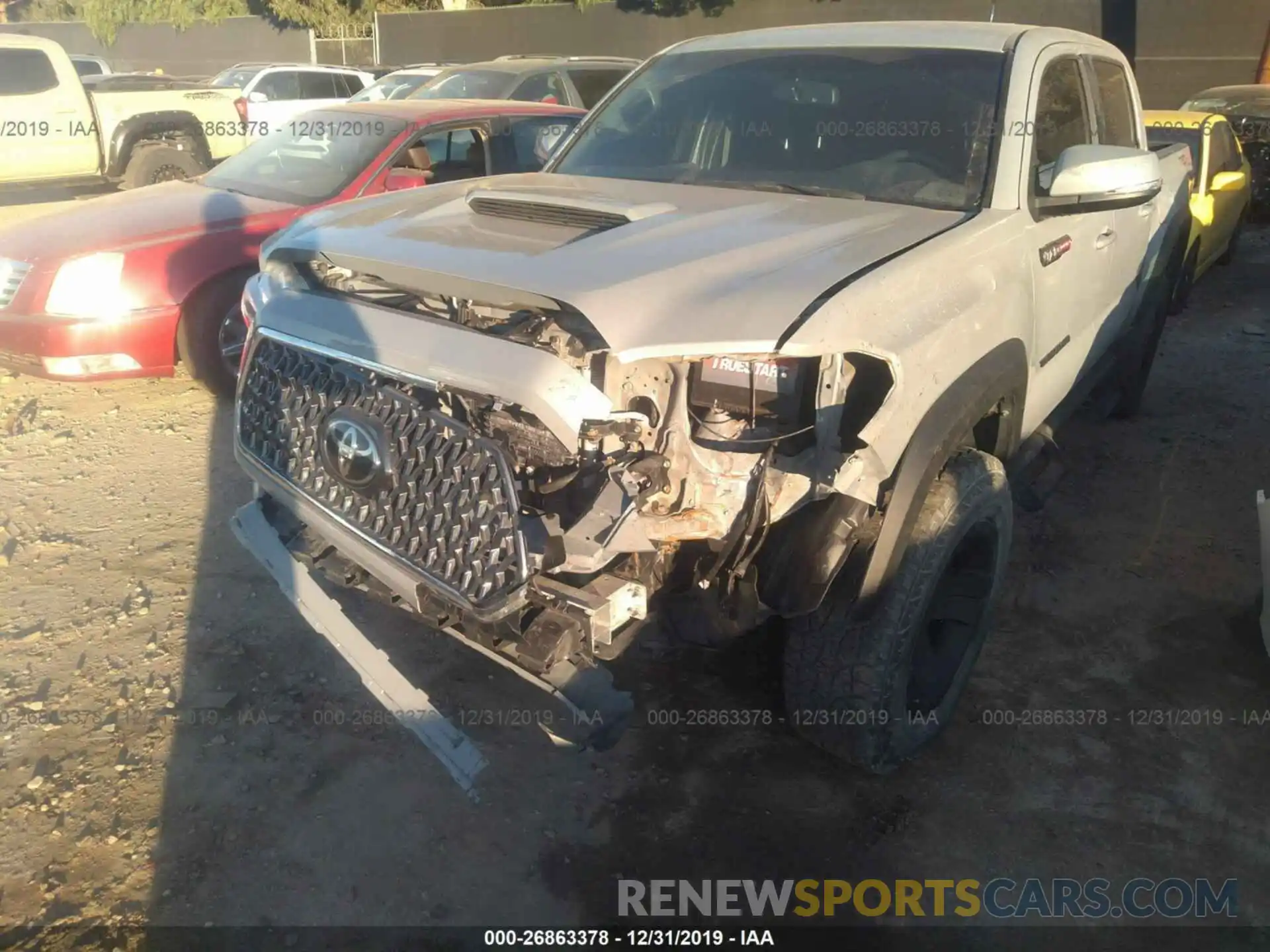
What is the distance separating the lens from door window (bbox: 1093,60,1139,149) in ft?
13.5

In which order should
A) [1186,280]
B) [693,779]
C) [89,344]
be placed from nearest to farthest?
[693,779]
[89,344]
[1186,280]

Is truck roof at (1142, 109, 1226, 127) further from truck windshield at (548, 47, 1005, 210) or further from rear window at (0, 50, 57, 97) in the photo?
rear window at (0, 50, 57, 97)

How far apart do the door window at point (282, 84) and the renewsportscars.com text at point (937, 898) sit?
1543cm

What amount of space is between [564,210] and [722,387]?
0.83 m

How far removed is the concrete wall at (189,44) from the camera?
2987 cm

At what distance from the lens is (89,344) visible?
5.11 metres

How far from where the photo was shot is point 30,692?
10.8 feet

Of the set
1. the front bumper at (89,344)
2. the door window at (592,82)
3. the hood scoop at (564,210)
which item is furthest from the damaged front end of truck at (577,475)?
the door window at (592,82)

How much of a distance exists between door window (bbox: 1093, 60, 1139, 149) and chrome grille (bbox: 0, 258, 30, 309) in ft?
17.0

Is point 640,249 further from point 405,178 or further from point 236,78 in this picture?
point 236,78

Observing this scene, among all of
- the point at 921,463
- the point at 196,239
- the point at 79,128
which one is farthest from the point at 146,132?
the point at 921,463

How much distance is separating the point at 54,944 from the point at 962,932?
227 cm

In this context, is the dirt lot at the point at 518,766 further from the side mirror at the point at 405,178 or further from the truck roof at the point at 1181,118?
the truck roof at the point at 1181,118

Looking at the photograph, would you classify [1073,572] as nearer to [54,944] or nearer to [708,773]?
[708,773]
